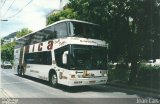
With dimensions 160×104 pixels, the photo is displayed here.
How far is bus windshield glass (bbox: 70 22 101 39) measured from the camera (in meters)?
16.4

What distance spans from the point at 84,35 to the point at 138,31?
378cm

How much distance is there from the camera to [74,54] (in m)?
15.7

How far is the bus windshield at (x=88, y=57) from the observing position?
51.7 feet

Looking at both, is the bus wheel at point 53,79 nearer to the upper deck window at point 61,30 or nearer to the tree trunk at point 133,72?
the upper deck window at point 61,30

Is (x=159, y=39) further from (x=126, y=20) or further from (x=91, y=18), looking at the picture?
(x=91, y=18)

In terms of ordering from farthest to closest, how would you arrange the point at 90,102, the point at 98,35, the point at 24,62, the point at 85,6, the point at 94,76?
the point at 24,62, the point at 85,6, the point at 98,35, the point at 94,76, the point at 90,102

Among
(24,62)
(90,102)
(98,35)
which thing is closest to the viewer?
(90,102)

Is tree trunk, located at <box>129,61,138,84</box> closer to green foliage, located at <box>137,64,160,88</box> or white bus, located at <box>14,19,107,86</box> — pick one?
green foliage, located at <box>137,64,160,88</box>

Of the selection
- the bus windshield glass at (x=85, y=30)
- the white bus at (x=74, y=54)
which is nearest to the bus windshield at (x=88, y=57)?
the white bus at (x=74, y=54)

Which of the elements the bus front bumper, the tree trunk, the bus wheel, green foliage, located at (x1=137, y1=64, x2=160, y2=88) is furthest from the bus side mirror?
green foliage, located at (x1=137, y1=64, x2=160, y2=88)

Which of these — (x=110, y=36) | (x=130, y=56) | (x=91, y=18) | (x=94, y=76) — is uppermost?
(x=91, y=18)

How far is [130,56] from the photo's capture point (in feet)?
64.2

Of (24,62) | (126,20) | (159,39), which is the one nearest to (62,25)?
(126,20)

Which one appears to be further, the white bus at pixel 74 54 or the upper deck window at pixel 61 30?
the upper deck window at pixel 61 30
